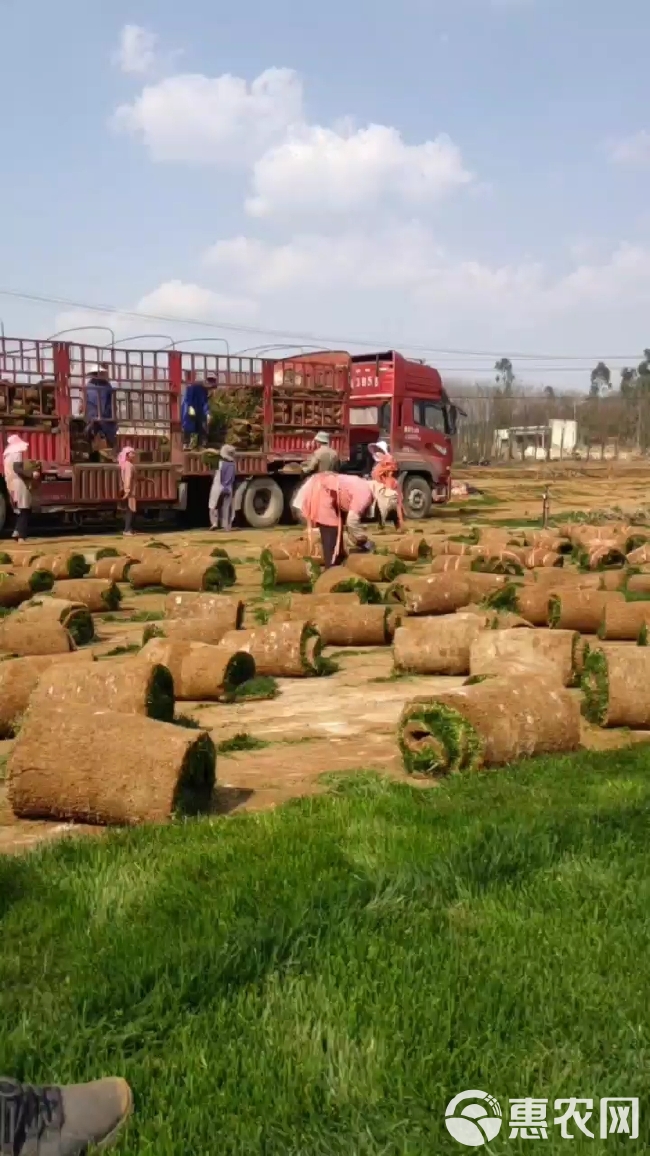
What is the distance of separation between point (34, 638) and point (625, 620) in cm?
540

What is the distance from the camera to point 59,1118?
9.42 feet

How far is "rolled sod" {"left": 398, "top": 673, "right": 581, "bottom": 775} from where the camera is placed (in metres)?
6.21

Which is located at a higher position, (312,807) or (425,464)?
(425,464)

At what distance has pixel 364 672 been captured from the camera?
958 centimetres

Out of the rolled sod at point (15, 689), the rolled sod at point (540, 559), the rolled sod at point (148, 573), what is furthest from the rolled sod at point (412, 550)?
the rolled sod at point (15, 689)

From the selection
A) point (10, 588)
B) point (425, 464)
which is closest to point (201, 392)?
point (425, 464)

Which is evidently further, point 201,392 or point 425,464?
point 425,464

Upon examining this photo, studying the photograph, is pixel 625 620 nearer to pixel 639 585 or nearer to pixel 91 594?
pixel 639 585

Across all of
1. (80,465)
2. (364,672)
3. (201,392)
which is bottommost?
(364,672)

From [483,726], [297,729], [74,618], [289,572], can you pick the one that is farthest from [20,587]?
[483,726]

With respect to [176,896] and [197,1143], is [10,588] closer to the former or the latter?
[176,896]

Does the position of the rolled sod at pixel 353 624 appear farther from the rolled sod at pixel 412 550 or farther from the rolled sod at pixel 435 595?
the rolled sod at pixel 412 550

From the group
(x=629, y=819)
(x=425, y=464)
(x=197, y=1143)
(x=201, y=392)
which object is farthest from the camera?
(x=425, y=464)

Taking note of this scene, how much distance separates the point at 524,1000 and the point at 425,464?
23971 mm
